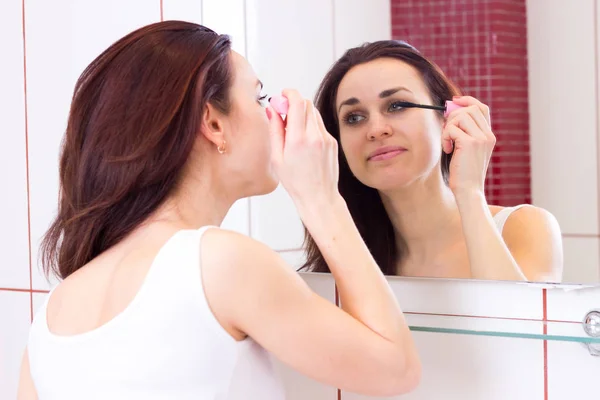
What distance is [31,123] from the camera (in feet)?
4.58

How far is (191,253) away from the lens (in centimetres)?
82

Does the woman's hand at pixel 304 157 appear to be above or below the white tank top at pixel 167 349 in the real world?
above

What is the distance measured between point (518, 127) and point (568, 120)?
56 mm

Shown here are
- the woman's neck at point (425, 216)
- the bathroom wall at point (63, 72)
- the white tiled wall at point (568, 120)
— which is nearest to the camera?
the white tiled wall at point (568, 120)

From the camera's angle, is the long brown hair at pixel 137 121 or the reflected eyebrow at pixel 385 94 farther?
the reflected eyebrow at pixel 385 94

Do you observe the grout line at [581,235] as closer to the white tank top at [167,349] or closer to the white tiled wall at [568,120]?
the white tiled wall at [568,120]

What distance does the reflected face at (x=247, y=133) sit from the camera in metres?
0.94

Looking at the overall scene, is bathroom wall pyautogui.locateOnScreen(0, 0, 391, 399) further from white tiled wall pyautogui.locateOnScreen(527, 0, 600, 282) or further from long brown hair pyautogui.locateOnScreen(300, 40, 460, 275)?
white tiled wall pyautogui.locateOnScreen(527, 0, 600, 282)

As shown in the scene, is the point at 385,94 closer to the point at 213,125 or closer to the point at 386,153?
the point at 386,153

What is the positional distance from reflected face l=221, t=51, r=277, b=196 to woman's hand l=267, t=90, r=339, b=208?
3 cm

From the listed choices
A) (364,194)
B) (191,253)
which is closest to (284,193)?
(364,194)

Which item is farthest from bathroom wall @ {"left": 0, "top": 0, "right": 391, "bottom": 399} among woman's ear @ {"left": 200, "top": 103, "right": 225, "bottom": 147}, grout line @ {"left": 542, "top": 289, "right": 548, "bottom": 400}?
grout line @ {"left": 542, "top": 289, "right": 548, "bottom": 400}

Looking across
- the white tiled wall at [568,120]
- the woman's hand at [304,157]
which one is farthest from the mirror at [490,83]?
the woman's hand at [304,157]

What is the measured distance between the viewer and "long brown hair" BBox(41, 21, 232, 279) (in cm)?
89
